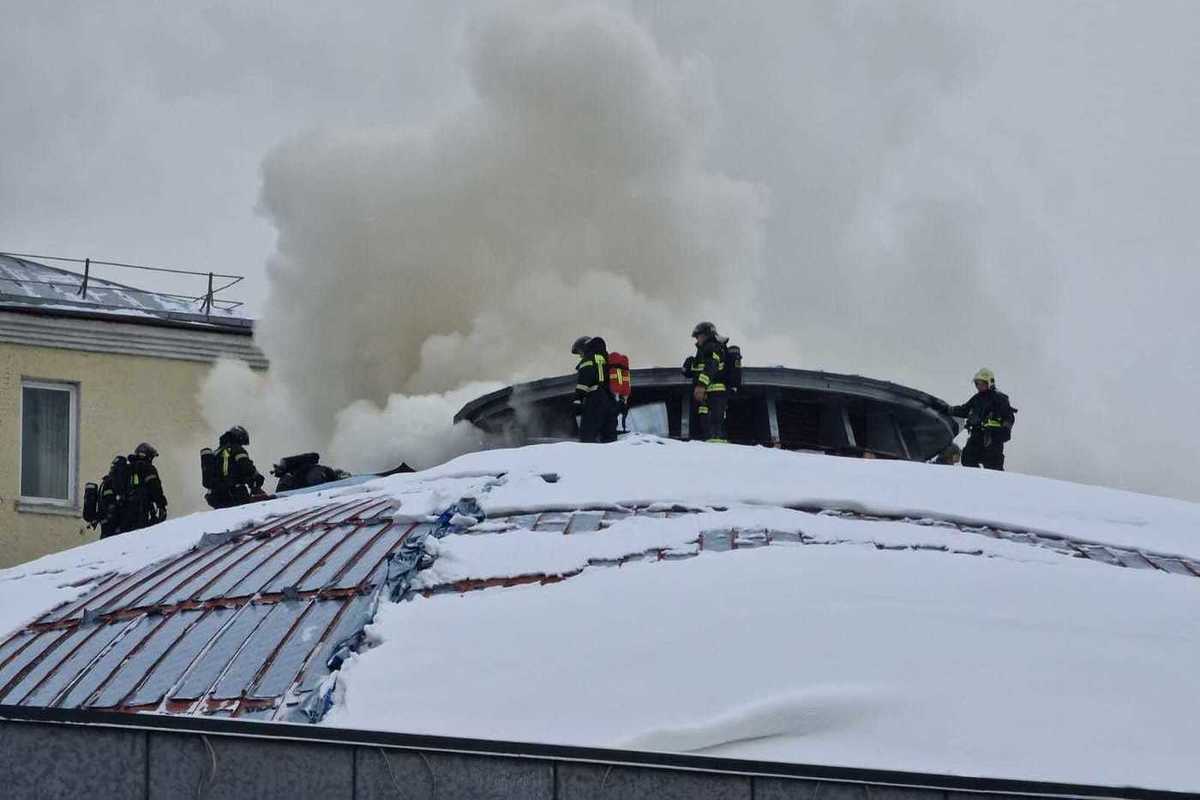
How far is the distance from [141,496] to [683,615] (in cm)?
1446

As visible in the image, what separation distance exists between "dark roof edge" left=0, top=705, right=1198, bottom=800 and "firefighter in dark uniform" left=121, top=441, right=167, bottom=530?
1653 cm

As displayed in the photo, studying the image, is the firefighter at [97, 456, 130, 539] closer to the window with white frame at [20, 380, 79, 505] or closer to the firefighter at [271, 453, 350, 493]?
the firefighter at [271, 453, 350, 493]

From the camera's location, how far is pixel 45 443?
3462cm

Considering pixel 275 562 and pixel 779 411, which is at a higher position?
pixel 779 411

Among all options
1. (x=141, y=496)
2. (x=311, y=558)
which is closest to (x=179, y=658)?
(x=311, y=558)

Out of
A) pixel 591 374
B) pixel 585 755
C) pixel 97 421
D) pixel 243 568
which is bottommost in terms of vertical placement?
pixel 585 755

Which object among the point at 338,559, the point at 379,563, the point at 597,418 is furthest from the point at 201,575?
the point at 597,418

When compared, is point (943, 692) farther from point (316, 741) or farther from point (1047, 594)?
point (316, 741)

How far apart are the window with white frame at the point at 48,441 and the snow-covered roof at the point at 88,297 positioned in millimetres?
1384

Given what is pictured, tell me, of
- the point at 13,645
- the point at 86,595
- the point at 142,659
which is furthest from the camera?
the point at 86,595

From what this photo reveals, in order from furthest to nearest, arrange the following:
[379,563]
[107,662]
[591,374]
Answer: [591,374] < [379,563] < [107,662]

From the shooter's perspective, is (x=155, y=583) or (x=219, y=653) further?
(x=155, y=583)

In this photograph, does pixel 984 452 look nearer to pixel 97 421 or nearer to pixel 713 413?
pixel 713 413

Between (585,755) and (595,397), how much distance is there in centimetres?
1181
